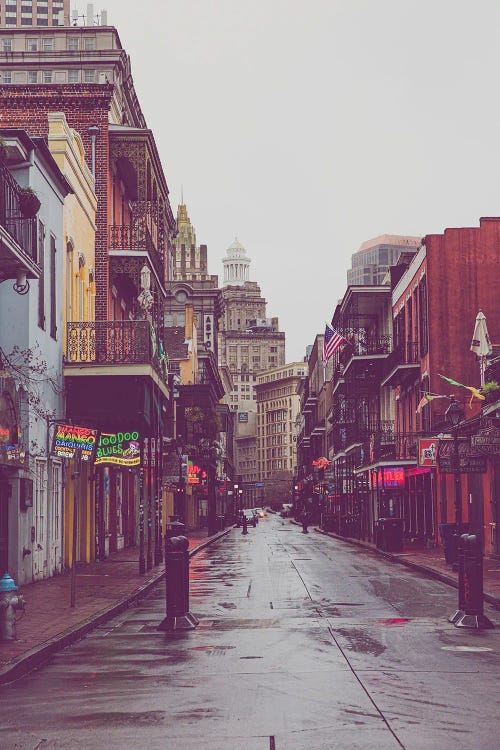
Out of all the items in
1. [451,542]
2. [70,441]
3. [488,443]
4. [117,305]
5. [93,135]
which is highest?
[93,135]

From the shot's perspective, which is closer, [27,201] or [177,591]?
[177,591]

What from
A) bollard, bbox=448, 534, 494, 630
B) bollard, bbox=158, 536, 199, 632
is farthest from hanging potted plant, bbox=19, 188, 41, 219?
bollard, bbox=448, 534, 494, 630

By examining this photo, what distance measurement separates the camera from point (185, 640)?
1527 centimetres

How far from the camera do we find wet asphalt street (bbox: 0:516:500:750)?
29.3 feet

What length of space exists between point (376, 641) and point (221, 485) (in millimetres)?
84640

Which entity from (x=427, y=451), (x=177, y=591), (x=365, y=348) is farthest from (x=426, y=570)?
(x=365, y=348)

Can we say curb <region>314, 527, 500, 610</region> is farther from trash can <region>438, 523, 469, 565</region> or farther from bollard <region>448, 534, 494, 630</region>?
bollard <region>448, 534, 494, 630</region>

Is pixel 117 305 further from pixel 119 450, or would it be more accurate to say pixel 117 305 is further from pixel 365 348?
pixel 365 348

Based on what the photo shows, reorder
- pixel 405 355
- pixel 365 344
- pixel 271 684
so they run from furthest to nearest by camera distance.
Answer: pixel 365 344
pixel 405 355
pixel 271 684

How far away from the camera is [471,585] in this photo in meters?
16.3

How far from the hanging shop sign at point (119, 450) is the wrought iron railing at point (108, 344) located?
191 centimetres

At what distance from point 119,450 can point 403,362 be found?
22760 millimetres

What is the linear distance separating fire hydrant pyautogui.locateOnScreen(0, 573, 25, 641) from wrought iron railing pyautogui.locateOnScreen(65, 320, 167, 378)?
14.5 meters

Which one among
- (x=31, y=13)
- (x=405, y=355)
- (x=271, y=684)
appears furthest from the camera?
(x=31, y=13)
